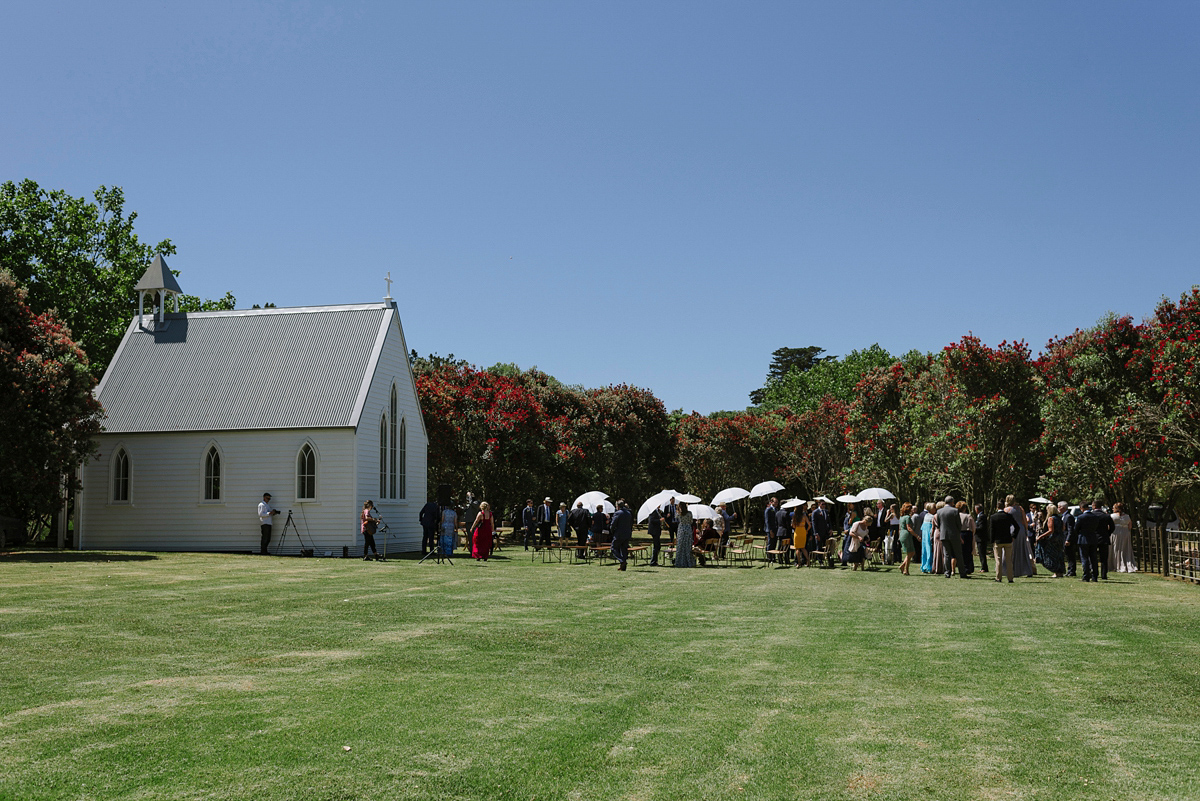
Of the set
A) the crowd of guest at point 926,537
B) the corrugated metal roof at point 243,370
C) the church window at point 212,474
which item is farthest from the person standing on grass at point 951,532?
the church window at point 212,474

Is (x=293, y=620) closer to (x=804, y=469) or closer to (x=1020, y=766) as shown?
(x=1020, y=766)

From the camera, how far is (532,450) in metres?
40.7

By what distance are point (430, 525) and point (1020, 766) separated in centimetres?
2270

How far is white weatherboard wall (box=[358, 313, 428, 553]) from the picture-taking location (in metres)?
30.3

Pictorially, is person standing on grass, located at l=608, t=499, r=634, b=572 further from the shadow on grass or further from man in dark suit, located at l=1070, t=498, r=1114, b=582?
the shadow on grass

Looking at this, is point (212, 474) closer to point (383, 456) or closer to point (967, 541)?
point (383, 456)

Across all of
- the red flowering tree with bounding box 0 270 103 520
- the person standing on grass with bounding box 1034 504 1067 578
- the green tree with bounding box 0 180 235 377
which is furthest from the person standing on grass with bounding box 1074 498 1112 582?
the green tree with bounding box 0 180 235 377

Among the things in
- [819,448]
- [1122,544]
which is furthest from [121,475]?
[819,448]

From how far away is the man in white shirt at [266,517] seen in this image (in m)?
29.1

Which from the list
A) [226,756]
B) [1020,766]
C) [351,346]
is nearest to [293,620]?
[226,756]

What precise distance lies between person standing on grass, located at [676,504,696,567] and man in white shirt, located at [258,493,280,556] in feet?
41.2

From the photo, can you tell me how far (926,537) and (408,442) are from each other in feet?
59.8

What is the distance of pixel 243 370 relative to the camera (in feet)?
105

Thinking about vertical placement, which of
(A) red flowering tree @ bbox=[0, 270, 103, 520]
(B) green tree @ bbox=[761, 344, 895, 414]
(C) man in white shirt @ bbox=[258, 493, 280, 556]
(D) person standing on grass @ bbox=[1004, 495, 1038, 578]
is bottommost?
(D) person standing on grass @ bbox=[1004, 495, 1038, 578]
